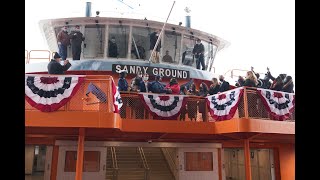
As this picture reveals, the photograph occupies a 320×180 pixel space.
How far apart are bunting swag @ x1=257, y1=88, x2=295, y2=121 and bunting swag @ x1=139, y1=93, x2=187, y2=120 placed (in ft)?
9.63

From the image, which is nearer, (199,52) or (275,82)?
(275,82)

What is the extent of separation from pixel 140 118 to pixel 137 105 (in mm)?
543

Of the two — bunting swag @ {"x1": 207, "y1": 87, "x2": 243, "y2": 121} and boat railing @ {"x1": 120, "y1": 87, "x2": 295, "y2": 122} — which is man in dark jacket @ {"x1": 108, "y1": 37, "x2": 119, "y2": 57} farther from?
bunting swag @ {"x1": 207, "y1": 87, "x2": 243, "y2": 121}

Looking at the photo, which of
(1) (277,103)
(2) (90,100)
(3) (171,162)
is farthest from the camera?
(3) (171,162)

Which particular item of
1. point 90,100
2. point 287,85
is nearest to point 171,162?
point 287,85

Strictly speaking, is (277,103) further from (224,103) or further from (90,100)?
A: (90,100)

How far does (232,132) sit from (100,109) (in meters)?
4.76

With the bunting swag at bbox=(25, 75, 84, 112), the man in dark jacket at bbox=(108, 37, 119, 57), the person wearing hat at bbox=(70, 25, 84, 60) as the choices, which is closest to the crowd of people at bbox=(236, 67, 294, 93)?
the bunting swag at bbox=(25, 75, 84, 112)

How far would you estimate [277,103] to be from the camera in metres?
11.5

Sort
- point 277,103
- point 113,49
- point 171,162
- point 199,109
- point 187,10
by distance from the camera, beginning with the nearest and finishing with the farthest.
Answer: point 277,103, point 199,109, point 171,162, point 113,49, point 187,10

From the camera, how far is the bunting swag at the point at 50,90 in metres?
9.37

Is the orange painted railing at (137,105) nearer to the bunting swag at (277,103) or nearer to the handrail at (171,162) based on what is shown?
the bunting swag at (277,103)

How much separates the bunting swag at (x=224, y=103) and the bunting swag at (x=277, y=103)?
0.90 m
